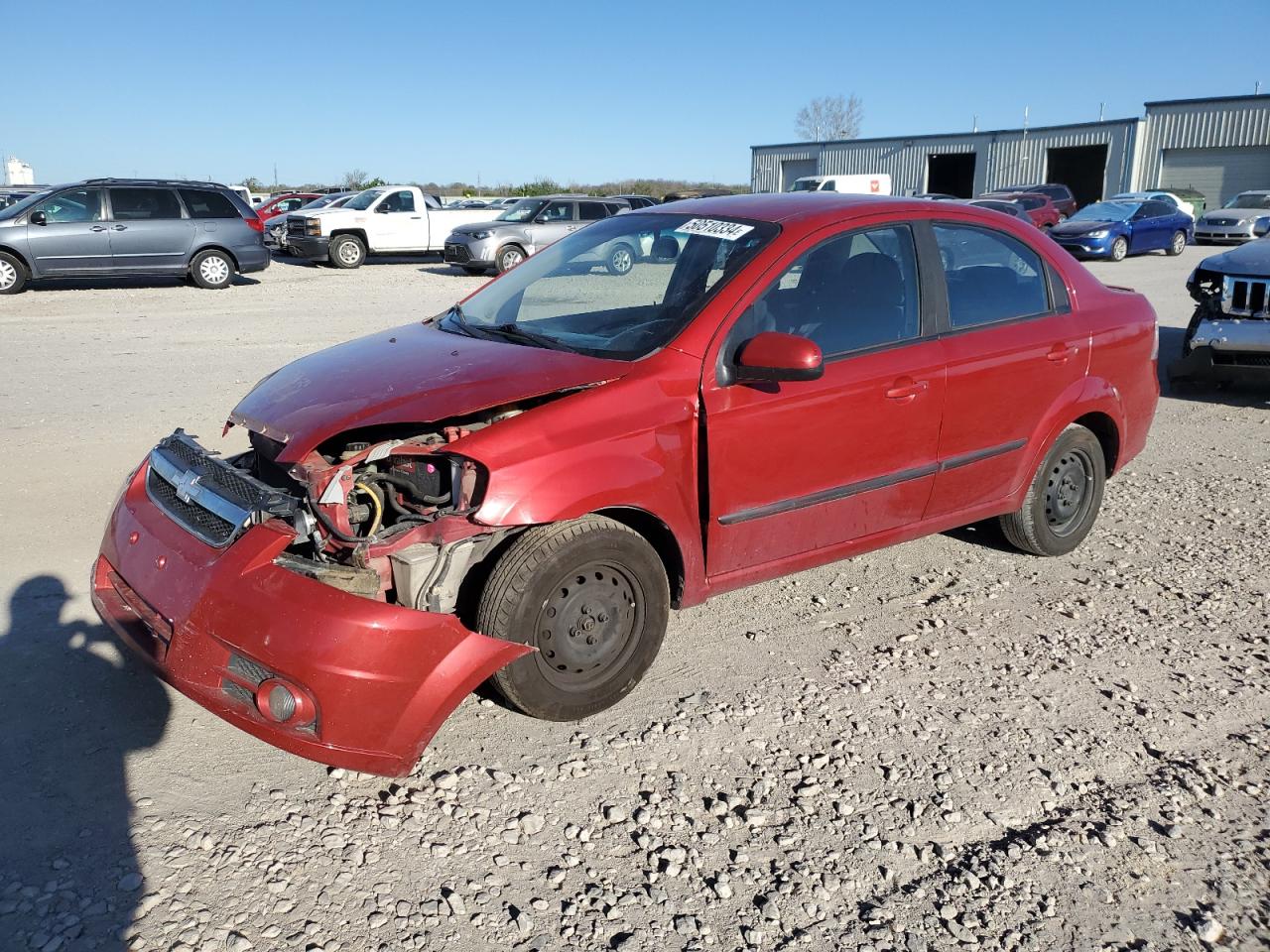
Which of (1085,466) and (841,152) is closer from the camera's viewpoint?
(1085,466)

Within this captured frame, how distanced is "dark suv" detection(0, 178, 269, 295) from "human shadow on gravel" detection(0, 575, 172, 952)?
1397 cm

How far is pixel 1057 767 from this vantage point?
3.34 m

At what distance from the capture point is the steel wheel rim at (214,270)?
687 inches

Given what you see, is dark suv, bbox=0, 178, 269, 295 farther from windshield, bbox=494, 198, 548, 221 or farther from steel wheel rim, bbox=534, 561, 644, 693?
steel wheel rim, bbox=534, 561, 644, 693

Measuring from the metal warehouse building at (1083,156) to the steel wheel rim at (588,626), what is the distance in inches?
1689

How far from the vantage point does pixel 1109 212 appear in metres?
24.6

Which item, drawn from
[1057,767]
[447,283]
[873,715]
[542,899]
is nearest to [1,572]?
[542,899]

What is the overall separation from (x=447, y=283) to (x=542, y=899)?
17.0 metres

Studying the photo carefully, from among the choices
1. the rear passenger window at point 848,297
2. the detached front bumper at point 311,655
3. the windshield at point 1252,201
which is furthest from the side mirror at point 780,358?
the windshield at point 1252,201

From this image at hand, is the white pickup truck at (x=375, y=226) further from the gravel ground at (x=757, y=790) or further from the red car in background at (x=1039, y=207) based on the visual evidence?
the gravel ground at (x=757, y=790)

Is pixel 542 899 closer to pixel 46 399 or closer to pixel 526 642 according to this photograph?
pixel 526 642

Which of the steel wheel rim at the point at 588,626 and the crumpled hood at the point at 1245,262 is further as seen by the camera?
the crumpled hood at the point at 1245,262

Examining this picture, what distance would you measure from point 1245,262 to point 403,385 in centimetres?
803

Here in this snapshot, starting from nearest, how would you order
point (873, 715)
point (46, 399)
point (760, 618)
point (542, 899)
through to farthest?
point (542, 899) < point (873, 715) < point (760, 618) < point (46, 399)
